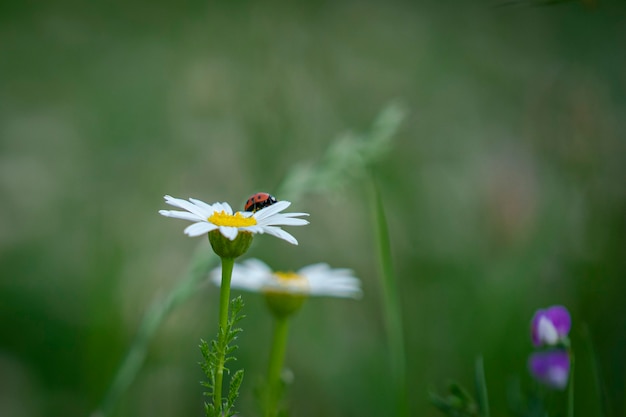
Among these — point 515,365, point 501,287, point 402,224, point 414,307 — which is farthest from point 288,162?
point 515,365

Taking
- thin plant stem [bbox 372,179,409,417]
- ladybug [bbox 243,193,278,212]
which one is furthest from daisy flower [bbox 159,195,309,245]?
thin plant stem [bbox 372,179,409,417]

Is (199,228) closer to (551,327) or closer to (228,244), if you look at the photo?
(228,244)

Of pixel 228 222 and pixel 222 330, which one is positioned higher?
pixel 228 222

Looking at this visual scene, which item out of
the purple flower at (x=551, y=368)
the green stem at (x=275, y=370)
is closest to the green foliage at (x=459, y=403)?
the purple flower at (x=551, y=368)

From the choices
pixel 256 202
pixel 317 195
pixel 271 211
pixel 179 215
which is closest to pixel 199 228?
pixel 179 215

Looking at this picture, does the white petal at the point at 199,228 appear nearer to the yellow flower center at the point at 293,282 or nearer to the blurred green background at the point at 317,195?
the yellow flower center at the point at 293,282
